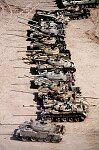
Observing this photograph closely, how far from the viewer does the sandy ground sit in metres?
35.2

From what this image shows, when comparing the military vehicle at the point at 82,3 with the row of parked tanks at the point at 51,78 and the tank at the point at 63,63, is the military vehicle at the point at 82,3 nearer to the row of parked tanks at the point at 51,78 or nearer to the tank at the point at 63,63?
the row of parked tanks at the point at 51,78

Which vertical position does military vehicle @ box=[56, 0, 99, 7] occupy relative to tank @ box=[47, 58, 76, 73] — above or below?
above

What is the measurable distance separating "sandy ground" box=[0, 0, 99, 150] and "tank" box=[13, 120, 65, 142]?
0.36 meters

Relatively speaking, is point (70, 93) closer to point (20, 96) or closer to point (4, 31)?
point (20, 96)

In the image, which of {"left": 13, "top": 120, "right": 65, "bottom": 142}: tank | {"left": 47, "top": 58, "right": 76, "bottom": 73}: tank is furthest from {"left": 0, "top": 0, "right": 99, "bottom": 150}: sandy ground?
{"left": 47, "top": 58, "right": 76, "bottom": 73}: tank

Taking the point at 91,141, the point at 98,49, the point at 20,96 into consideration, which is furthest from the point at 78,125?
the point at 98,49

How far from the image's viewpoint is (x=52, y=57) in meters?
44.3

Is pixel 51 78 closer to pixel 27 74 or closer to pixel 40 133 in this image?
pixel 27 74

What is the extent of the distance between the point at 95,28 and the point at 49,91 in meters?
13.9

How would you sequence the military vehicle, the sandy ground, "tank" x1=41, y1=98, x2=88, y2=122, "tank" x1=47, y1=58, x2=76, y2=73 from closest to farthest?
the sandy ground, "tank" x1=41, y1=98, x2=88, y2=122, "tank" x1=47, y1=58, x2=76, y2=73, the military vehicle

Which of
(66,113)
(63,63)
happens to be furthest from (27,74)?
(66,113)

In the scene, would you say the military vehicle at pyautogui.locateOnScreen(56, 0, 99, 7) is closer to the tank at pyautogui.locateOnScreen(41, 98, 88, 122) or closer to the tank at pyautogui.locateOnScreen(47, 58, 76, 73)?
the tank at pyautogui.locateOnScreen(47, 58, 76, 73)

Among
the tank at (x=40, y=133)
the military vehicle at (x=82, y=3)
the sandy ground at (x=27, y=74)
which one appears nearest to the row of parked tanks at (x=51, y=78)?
the tank at (x=40, y=133)

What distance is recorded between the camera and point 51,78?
41.0 meters
